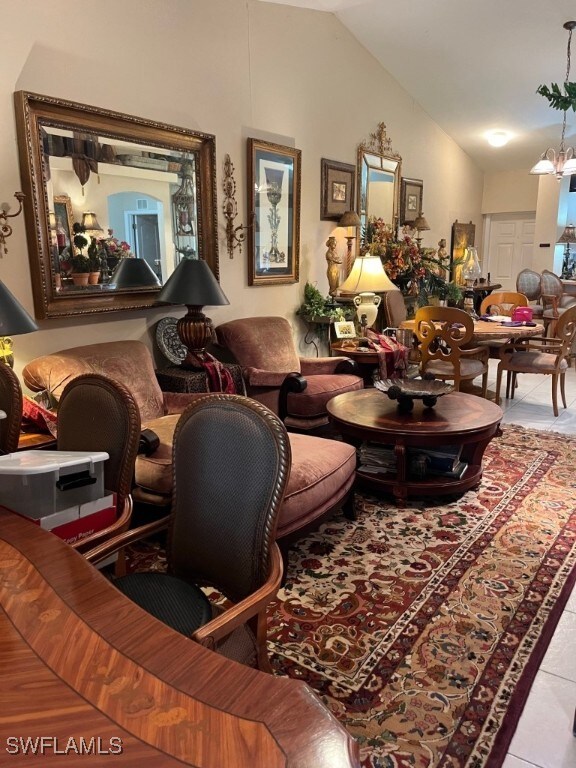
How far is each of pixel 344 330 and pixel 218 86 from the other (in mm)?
2120

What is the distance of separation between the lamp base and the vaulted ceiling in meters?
2.63

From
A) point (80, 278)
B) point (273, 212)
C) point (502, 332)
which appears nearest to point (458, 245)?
point (502, 332)

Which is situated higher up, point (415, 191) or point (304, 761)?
point (415, 191)

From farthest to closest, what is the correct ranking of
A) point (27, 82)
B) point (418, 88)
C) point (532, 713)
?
point (418, 88)
point (27, 82)
point (532, 713)

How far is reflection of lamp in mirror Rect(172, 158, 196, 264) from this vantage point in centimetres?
383

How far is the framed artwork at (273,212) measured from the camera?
4436mm

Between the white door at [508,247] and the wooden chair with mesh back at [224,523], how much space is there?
8873 mm

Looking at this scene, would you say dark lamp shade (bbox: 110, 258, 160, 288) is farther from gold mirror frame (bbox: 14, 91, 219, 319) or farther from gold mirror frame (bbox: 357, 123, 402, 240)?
gold mirror frame (bbox: 357, 123, 402, 240)

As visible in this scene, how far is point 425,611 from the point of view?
2.29m

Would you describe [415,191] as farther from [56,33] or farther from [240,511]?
[240,511]

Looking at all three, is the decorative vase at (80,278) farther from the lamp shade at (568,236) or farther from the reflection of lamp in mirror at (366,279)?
the lamp shade at (568,236)

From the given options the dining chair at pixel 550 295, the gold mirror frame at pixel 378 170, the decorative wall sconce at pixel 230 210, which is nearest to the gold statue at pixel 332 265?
the gold mirror frame at pixel 378 170

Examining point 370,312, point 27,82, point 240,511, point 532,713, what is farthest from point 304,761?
point 370,312

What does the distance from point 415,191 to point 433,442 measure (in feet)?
15.3
